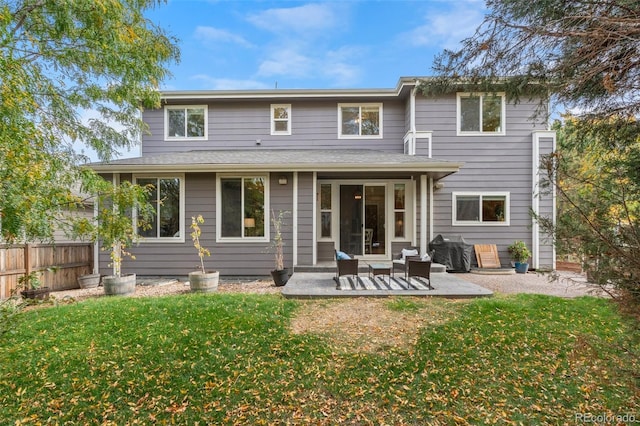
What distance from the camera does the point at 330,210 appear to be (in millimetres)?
9281

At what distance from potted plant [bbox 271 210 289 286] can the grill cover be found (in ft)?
14.0

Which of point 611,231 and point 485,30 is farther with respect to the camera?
point 485,30

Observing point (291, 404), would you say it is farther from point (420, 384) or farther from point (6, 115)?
point (6, 115)

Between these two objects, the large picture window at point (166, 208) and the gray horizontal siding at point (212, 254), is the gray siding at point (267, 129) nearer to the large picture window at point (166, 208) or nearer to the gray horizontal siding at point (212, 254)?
the large picture window at point (166, 208)

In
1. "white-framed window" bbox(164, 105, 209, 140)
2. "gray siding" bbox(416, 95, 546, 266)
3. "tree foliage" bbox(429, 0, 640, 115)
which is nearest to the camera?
"tree foliage" bbox(429, 0, 640, 115)

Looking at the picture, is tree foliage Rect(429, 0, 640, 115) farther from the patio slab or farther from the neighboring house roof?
the neighboring house roof

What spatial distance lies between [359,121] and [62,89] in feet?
25.3

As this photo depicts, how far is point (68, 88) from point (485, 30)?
23.1 ft

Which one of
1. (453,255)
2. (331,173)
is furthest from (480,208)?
(331,173)

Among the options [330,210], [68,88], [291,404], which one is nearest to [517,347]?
[291,404]

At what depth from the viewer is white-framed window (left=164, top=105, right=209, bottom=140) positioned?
399 inches

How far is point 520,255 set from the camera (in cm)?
873

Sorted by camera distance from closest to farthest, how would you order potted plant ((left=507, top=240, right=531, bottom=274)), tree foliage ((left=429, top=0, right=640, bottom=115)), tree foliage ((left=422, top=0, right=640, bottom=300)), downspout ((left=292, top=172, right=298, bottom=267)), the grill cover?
1. tree foliage ((left=422, top=0, right=640, bottom=300))
2. tree foliage ((left=429, top=0, right=640, bottom=115))
3. downspout ((left=292, top=172, right=298, bottom=267))
4. the grill cover
5. potted plant ((left=507, top=240, right=531, bottom=274))

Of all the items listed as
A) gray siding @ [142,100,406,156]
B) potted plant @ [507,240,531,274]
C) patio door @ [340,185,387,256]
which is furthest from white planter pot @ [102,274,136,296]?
potted plant @ [507,240,531,274]
